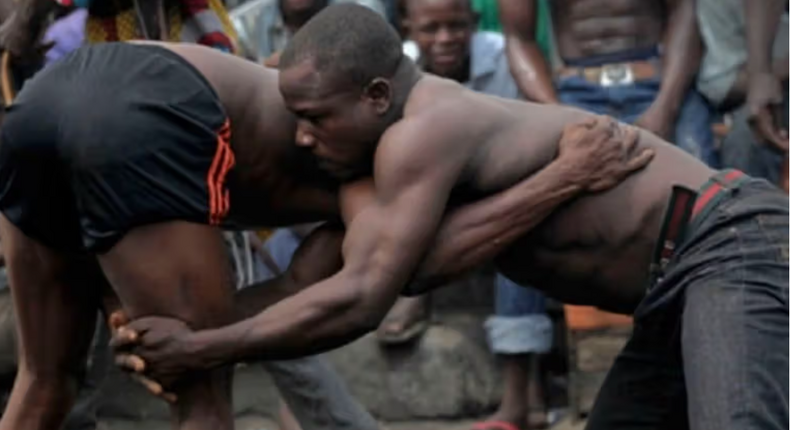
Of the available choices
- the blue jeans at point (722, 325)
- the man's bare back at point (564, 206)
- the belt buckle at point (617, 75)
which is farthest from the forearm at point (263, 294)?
the belt buckle at point (617, 75)

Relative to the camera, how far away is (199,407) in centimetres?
512

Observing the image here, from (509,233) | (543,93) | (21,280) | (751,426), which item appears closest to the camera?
(751,426)

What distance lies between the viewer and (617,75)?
25.0ft

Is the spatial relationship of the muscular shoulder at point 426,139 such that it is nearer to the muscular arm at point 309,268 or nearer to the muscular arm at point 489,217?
the muscular arm at point 489,217

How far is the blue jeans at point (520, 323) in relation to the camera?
7570 millimetres

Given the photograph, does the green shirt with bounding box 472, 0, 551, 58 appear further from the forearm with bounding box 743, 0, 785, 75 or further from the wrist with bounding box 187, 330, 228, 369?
the wrist with bounding box 187, 330, 228, 369

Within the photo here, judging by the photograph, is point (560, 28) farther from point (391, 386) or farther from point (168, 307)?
point (168, 307)

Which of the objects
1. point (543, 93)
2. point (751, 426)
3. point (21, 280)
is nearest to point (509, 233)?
point (751, 426)

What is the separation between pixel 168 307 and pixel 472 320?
10.3ft

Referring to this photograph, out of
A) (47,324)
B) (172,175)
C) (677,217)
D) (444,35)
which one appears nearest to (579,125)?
(677,217)

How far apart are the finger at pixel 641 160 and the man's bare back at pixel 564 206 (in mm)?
17

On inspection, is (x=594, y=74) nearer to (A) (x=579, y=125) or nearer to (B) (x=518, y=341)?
(B) (x=518, y=341)

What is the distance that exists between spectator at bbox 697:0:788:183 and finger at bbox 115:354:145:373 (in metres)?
3.06

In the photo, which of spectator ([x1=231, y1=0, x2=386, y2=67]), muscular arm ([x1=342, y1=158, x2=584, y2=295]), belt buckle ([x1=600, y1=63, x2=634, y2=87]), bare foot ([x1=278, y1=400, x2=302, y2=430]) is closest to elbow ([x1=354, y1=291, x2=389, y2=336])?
muscular arm ([x1=342, y1=158, x2=584, y2=295])
